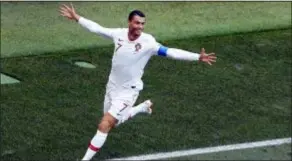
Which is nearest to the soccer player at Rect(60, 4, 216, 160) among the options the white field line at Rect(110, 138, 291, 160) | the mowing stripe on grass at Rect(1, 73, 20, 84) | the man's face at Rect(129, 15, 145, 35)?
the man's face at Rect(129, 15, 145, 35)

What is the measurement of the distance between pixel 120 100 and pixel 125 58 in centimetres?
58

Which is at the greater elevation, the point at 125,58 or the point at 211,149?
the point at 125,58

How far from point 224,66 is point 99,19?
3.21m

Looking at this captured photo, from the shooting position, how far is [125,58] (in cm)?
944

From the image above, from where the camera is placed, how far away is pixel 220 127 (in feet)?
37.5

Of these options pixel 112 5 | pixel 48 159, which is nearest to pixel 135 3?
pixel 112 5

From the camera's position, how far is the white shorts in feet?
31.6

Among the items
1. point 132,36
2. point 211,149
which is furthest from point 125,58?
point 211,149

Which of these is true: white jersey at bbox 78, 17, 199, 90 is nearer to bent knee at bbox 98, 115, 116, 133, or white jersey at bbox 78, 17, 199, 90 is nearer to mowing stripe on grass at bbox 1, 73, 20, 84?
bent knee at bbox 98, 115, 116, 133

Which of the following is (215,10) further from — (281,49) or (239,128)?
(239,128)

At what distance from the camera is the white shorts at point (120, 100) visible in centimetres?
962

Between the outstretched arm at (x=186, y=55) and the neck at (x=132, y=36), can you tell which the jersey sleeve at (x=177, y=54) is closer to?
the outstretched arm at (x=186, y=55)

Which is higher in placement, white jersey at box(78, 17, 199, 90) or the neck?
the neck

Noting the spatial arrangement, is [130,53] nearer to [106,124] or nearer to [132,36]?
[132,36]
